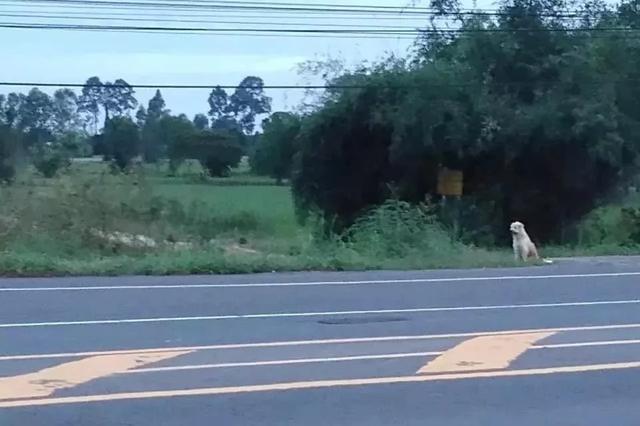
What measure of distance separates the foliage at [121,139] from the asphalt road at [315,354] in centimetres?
2361

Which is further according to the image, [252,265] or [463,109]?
[463,109]

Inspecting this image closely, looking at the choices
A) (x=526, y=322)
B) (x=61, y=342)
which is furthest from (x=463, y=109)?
(x=61, y=342)

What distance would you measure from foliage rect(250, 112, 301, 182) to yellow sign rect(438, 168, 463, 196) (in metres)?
4.09

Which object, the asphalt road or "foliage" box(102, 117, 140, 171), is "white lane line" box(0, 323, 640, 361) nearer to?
the asphalt road

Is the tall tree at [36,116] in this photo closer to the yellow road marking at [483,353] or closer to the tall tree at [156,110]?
the tall tree at [156,110]

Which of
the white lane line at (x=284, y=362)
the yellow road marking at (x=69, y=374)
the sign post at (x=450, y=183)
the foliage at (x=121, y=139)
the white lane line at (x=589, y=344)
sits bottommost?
the white lane line at (x=589, y=344)

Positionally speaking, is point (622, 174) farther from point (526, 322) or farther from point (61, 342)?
point (61, 342)

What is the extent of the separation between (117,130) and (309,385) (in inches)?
1399

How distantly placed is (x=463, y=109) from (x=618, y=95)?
174 inches

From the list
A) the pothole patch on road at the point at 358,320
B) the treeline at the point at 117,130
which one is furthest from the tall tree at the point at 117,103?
the pothole patch on road at the point at 358,320

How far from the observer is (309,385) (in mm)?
9680

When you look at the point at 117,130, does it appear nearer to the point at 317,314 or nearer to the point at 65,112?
the point at 65,112

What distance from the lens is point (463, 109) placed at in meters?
32.4

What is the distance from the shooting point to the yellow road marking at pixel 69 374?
9.23 m
